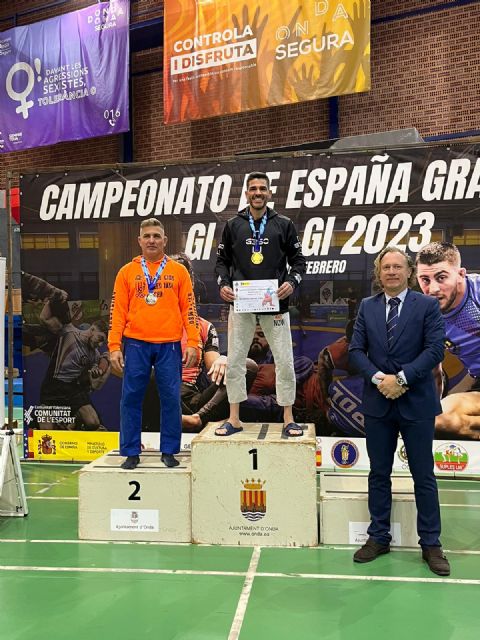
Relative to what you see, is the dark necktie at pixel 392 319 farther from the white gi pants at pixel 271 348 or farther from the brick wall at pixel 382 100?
the brick wall at pixel 382 100

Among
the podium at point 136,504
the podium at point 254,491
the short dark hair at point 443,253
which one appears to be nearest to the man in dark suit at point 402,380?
the podium at point 254,491

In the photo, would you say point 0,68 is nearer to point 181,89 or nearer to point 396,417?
point 181,89

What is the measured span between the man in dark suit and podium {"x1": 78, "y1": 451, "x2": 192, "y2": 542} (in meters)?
1.31

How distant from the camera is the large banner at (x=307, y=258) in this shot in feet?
17.9

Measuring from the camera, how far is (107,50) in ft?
35.3

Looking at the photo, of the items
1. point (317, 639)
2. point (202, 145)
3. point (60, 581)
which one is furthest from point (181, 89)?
point (317, 639)

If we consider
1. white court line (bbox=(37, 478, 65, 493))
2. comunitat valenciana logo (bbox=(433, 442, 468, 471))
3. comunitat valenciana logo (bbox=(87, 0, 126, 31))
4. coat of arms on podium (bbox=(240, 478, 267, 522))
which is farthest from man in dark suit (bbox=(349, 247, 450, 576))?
comunitat valenciana logo (bbox=(87, 0, 126, 31))

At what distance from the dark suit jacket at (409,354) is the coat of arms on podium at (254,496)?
937mm

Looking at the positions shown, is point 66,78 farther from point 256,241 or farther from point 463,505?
point 463,505

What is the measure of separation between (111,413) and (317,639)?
12.5 ft

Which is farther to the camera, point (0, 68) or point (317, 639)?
point (0, 68)

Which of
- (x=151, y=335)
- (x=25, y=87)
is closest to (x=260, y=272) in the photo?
(x=151, y=335)

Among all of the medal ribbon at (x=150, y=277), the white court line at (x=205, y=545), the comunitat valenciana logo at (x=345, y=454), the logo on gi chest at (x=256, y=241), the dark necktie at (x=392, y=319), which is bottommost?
the white court line at (x=205, y=545)

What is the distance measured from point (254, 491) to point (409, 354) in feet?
4.58
